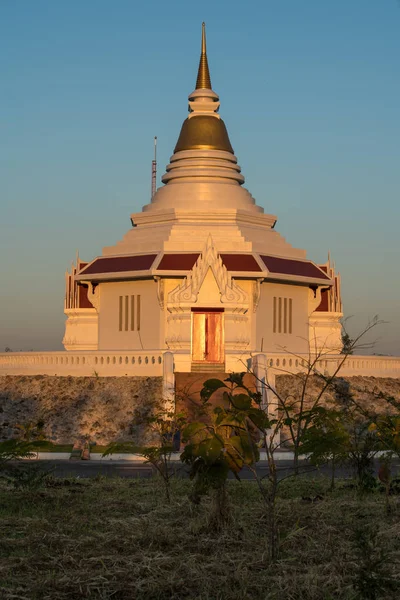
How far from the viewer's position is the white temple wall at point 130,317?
4600 centimetres

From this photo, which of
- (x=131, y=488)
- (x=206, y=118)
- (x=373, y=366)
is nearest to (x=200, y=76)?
(x=206, y=118)

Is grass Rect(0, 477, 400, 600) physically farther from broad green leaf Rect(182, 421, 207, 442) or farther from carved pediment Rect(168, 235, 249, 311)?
carved pediment Rect(168, 235, 249, 311)

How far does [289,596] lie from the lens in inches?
416

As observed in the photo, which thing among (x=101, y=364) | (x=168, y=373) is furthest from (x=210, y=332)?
(x=168, y=373)

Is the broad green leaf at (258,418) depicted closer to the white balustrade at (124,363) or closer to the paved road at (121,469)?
the paved road at (121,469)

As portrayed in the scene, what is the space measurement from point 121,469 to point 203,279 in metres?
18.9

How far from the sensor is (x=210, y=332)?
44.5m

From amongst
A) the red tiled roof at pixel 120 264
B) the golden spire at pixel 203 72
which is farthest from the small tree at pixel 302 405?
the golden spire at pixel 203 72

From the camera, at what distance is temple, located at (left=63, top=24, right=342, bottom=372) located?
4372cm

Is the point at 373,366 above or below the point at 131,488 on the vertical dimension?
above

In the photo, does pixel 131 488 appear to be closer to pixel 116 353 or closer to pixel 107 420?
pixel 107 420

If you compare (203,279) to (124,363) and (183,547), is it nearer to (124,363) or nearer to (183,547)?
(124,363)

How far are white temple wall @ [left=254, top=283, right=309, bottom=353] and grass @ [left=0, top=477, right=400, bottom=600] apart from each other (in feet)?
93.9

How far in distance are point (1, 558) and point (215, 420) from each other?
3.59m
